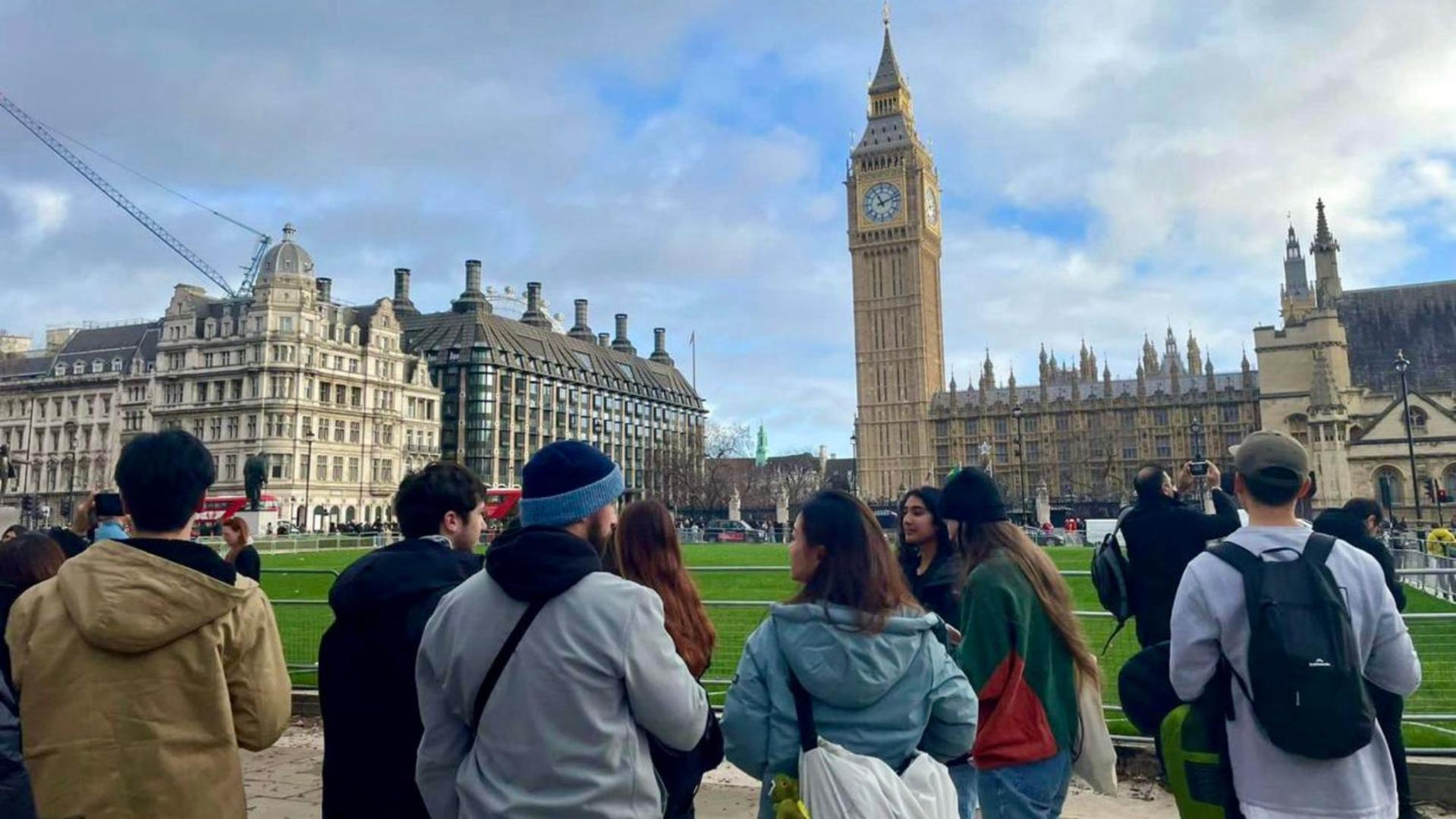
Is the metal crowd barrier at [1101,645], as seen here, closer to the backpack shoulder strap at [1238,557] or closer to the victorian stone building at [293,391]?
the backpack shoulder strap at [1238,557]

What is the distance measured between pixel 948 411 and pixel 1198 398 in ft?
73.9

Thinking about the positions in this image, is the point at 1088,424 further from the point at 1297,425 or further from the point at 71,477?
the point at 71,477

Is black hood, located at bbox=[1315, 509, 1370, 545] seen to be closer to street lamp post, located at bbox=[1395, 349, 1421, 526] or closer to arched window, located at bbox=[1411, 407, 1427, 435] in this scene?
street lamp post, located at bbox=[1395, 349, 1421, 526]

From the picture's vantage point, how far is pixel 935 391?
93.4m

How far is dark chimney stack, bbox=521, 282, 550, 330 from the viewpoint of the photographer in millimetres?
88875

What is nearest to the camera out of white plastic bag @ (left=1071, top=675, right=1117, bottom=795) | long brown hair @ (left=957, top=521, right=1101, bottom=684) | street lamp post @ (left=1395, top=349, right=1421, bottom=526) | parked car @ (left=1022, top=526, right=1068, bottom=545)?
long brown hair @ (left=957, top=521, right=1101, bottom=684)

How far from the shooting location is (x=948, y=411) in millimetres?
90062

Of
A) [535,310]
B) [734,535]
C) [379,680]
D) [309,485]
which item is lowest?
[734,535]

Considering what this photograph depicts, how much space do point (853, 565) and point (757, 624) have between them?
23.2 ft

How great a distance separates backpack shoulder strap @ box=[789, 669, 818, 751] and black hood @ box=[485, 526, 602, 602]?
2.71ft

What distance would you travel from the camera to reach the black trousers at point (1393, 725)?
323cm

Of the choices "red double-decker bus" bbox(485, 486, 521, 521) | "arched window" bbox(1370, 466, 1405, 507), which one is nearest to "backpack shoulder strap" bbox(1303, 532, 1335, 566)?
"red double-decker bus" bbox(485, 486, 521, 521)

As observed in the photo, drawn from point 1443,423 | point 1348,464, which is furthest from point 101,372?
point 1443,423

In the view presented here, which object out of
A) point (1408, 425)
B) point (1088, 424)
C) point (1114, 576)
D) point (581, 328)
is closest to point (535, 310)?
point (581, 328)
